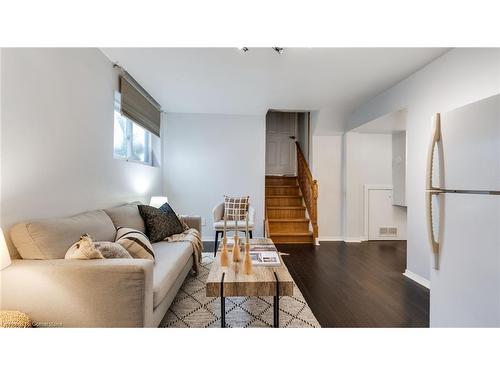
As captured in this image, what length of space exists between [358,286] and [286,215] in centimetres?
264

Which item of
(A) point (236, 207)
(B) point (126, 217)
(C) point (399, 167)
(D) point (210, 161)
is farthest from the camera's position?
(D) point (210, 161)

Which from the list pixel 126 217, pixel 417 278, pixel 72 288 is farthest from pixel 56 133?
pixel 417 278

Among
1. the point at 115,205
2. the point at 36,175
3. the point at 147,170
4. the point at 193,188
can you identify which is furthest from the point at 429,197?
the point at 193,188

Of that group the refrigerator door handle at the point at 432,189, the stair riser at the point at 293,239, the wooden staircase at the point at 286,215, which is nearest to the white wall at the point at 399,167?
the wooden staircase at the point at 286,215

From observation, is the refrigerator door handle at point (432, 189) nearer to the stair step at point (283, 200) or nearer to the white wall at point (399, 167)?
the white wall at point (399, 167)

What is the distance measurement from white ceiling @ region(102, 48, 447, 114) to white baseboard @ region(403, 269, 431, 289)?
2396 mm

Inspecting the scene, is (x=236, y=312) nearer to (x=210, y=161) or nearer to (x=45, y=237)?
(x=45, y=237)

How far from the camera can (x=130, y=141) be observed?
12.2 feet

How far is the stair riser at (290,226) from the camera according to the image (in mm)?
5137

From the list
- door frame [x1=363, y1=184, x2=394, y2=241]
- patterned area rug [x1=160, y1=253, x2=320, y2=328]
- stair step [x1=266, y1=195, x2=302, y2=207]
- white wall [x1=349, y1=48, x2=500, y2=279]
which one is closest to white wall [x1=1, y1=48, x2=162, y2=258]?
patterned area rug [x1=160, y1=253, x2=320, y2=328]

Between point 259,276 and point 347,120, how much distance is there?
4136 mm

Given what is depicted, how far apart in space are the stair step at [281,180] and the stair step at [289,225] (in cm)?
142

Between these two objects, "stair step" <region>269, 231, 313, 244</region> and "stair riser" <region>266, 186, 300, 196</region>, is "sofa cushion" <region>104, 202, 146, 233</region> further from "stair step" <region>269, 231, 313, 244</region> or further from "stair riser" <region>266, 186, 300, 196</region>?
"stair riser" <region>266, 186, 300, 196</region>

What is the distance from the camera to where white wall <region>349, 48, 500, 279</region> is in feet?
7.36
